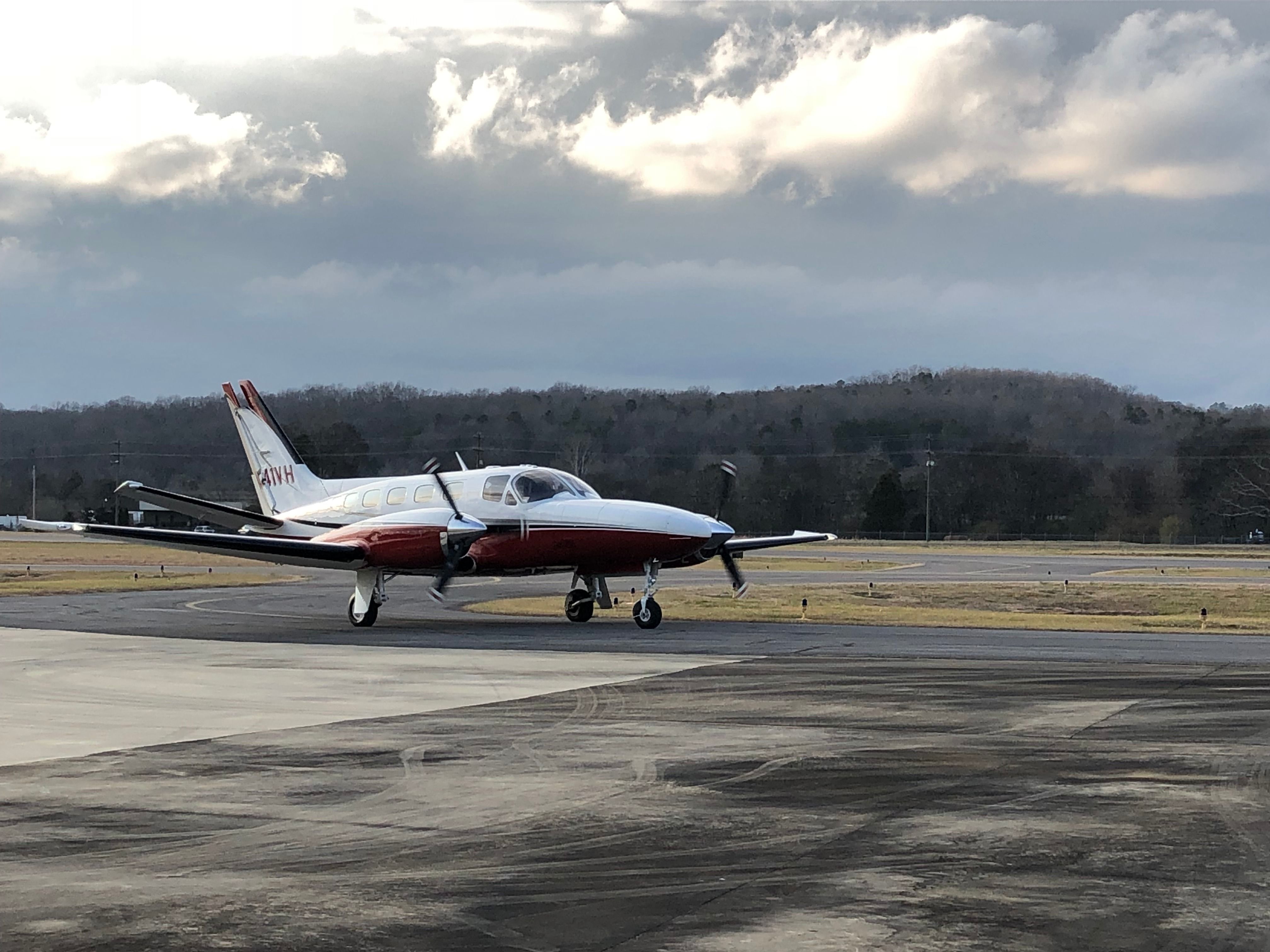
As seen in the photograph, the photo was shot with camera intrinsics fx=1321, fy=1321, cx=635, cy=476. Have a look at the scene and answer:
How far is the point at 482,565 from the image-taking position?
29.2 meters

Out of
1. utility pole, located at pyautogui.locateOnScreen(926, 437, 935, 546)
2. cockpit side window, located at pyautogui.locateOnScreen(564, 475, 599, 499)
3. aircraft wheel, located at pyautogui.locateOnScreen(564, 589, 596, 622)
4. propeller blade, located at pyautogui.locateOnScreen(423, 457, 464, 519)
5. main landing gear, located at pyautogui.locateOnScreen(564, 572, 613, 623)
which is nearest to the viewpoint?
→ propeller blade, located at pyautogui.locateOnScreen(423, 457, 464, 519)

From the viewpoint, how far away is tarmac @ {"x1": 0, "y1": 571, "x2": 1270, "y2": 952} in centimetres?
703

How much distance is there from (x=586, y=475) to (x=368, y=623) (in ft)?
377

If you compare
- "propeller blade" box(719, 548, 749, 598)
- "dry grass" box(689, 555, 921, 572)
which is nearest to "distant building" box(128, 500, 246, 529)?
"dry grass" box(689, 555, 921, 572)

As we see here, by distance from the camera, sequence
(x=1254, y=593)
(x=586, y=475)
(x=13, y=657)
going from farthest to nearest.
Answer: (x=586, y=475) → (x=1254, y=593) → (x=13, y=657)

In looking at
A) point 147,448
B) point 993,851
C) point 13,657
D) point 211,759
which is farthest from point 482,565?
point 147,448

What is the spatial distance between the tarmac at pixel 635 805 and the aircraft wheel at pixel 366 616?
852cm

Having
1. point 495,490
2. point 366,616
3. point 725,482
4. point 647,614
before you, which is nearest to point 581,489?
point 495,490

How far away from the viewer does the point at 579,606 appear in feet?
104

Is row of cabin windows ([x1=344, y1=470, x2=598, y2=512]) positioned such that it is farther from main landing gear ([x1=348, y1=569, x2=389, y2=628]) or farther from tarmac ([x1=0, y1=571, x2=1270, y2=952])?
tarmac ([x1=0, y1=571, x2=1270, y2=952])

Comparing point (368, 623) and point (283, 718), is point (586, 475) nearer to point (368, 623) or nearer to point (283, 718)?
point (368, 623)

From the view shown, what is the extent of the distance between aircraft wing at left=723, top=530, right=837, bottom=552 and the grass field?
1846 millimetres

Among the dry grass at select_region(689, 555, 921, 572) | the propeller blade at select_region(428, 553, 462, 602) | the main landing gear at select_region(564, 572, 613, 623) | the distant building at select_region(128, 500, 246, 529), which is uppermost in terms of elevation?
the distant building at select_region(128, 500, 246, 529)

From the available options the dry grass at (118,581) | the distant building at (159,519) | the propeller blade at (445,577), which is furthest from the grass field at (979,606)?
the distant building at (159,519)
